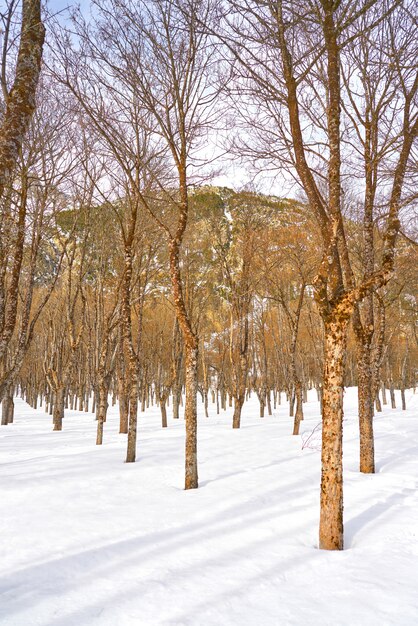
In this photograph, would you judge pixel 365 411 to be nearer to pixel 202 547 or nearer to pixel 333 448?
pixel 333 448

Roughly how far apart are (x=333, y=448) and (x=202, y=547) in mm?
1846

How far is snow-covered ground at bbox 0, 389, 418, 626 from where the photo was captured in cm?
302

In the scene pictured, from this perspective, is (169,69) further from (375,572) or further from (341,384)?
(375,572)

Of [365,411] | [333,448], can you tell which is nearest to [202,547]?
[333,448]

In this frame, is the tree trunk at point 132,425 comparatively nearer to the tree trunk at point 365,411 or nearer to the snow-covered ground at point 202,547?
the snow-covered ground at point 202,547

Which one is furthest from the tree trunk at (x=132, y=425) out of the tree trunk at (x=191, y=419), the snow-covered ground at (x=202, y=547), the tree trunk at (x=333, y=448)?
the tree trunk at (x=333, y=448)

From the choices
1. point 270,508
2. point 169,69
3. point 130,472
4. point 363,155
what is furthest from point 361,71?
point 130,472

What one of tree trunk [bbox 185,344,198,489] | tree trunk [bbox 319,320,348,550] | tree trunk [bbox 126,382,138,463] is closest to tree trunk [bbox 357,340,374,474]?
tree trunk [bbox 185,344,198,489]

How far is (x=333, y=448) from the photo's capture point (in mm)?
4336

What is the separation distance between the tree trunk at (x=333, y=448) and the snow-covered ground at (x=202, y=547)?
243mm

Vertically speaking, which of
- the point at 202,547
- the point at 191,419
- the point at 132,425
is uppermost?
the point at 191,419

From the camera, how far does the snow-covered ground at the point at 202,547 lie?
3021mm

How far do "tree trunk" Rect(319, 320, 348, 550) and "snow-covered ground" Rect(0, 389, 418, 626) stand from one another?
243 mm

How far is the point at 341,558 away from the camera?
4000 mm
